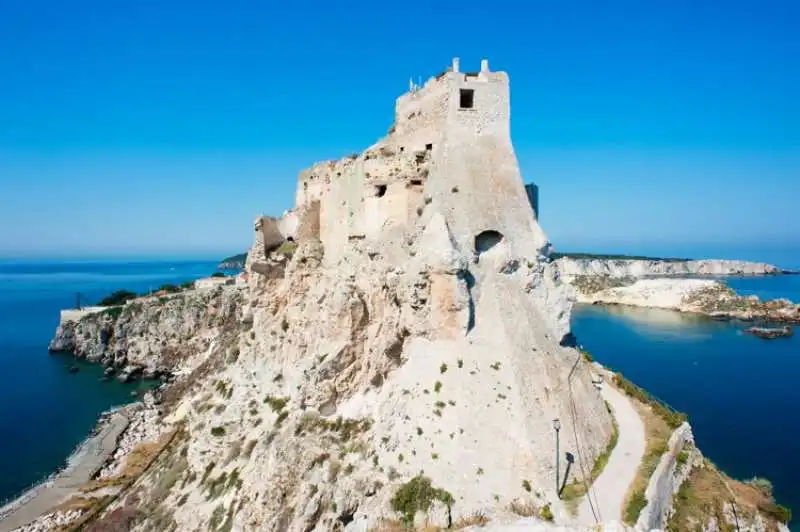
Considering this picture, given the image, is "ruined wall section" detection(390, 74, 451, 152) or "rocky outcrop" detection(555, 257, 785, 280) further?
"rocky outcrop" detection(555, 257, 785, 280)

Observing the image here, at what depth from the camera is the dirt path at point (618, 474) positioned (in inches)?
604

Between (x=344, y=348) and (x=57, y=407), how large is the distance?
41.1 meters

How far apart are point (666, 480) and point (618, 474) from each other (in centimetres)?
169

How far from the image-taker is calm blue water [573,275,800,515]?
119 feet

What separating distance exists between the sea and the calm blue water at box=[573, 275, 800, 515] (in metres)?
0.10

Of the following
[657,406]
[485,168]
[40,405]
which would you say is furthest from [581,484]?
[40,405]

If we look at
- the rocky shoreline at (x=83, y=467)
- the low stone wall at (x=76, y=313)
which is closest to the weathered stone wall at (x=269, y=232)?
the rocky shoreline at (x=83, y=467)

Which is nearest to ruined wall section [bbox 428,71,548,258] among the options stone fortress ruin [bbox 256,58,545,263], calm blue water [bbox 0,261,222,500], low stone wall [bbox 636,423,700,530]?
stone fortress ruin [bbox 256,58,545,263]

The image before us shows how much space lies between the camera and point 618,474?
17547mm

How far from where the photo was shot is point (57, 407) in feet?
166

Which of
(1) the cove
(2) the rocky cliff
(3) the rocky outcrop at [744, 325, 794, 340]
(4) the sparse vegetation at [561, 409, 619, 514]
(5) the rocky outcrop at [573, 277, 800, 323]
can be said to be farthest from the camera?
(5) the rocky outcrop at [573, 277, 800, 323]

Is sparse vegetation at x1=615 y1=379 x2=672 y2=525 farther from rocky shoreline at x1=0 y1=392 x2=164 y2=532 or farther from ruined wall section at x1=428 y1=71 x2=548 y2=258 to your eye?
rocky shoreline at x1=0 y1=392 x2=164 y2=532

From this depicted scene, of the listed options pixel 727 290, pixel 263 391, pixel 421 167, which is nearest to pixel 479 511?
pixel 421 167

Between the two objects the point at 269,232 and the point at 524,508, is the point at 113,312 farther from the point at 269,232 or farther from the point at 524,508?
the point at 524,508
